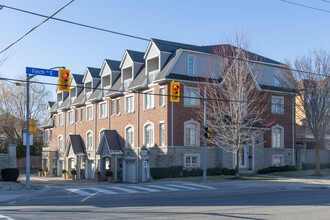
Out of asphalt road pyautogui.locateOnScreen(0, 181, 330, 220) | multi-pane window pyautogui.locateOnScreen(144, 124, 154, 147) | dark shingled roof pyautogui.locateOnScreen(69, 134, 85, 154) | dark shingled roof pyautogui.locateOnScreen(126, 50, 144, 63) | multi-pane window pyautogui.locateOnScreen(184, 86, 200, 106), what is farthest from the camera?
dark shingled roof pyautogui.locateOnScreen(69, 134, 85, 154)

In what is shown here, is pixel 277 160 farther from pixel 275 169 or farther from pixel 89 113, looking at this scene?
pixel 89 113

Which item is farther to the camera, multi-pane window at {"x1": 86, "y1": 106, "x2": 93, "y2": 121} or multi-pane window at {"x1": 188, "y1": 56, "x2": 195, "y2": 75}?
multi-pane window at {"x1": 86, "y1": 106, "x2": 93, "y2": 121}

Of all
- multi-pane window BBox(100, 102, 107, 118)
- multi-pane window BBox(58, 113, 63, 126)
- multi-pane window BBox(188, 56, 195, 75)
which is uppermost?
multi-pane window BBox(188, 56, 195, 75)

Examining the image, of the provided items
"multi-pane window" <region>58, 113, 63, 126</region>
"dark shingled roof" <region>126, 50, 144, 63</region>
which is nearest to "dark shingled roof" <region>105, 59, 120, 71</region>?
"dark shingled roof" <region>126, 50, 144, 63</region>

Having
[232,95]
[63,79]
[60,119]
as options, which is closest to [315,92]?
[232,95]

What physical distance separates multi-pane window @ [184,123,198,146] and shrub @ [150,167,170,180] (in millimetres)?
3532

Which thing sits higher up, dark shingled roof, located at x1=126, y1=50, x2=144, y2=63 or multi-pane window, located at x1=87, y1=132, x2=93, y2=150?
dark shingled roof, located at x1=126, y1=50, x2=144, y2=63

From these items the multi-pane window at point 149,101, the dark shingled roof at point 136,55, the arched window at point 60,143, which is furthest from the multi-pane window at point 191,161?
the arched window at point 60,143

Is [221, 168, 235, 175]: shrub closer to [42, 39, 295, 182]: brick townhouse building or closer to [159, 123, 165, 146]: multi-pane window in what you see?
[42, 39, 295, 182]: brick townhouse building

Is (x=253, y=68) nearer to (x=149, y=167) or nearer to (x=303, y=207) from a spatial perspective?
(x=149, y=167)

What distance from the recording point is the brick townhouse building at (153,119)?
3488 cm

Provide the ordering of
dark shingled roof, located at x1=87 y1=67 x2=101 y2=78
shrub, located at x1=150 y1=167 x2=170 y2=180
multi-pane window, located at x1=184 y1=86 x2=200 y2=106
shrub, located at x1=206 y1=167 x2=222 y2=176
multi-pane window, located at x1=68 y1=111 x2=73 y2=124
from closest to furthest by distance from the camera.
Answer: shrub, located at x1=150 y1=167 x2=170 y2=180 → shrub, located at x1=206 y1=167 x2=222 y2=176 → multi-pane window, located at x1=184 y1=86 x2=200 y2=106 → dark shingled roof, located at x1=87 y1=67 x2=101 y2=78 → multi-pane window, located at x1=68 y1=111 x2=73 y2=124

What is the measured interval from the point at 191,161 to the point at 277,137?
11.2m

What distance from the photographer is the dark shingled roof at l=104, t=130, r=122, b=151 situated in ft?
134
